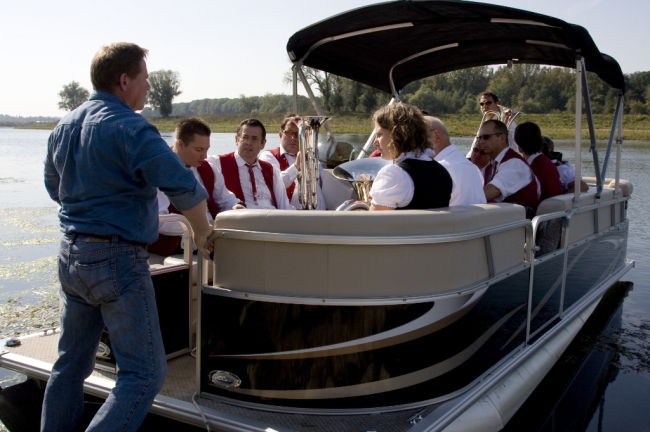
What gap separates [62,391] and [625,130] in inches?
1251

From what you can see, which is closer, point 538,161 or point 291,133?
point 538,161

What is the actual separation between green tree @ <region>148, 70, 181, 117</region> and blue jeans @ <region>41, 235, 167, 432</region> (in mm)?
62215

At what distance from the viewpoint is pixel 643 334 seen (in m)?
5.15

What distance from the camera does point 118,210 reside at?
6.52ft

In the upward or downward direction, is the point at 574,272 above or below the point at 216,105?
below

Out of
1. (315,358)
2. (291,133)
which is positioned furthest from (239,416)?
(291,133)

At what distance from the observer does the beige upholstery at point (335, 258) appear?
2287 mm

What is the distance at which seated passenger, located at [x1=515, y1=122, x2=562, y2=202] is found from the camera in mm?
4184

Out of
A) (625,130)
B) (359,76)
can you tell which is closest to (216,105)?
(625,130)

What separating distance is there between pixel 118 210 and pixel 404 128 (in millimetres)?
1312

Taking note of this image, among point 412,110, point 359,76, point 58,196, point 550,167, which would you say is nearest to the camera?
point 58,196

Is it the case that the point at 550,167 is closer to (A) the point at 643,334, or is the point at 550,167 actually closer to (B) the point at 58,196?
(A) the point at 643,334

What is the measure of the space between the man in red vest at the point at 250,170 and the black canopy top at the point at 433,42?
779mm

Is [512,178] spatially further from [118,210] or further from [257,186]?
[118,210]
